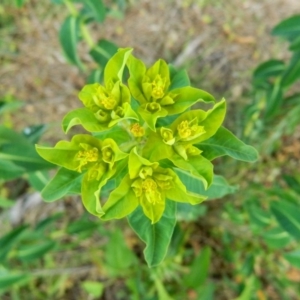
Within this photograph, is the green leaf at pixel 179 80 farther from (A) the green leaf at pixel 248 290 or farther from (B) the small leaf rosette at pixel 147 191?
(A) the green leaf at pixel 248 290

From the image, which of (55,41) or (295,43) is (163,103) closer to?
(295,43)

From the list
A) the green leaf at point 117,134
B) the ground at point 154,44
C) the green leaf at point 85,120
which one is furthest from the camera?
the ground at point 154,44

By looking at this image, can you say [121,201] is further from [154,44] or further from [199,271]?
[154,44]

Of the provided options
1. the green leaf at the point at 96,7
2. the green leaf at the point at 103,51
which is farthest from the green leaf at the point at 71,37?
the green leaf at the point at 96,7

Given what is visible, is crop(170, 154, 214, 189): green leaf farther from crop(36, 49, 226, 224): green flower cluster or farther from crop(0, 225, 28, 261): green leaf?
crop(0, 225, 28, 261): green leaf

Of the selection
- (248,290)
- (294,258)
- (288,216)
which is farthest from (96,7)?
(248,290)

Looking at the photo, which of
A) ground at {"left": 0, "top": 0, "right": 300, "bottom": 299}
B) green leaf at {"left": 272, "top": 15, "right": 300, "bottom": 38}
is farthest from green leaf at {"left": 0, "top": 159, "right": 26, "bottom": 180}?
ground at {"left": 0, "top": 0, "right": 300, "bottom": 299}
